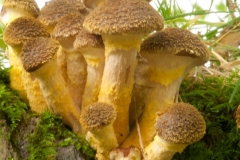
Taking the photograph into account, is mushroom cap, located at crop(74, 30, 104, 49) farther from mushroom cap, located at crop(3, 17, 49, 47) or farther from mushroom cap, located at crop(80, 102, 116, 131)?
mushroom cap, located at crop(80, 102, 116, 131)

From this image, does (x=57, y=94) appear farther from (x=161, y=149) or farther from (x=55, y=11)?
(x=161, y=149)

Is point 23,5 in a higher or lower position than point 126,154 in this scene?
higher

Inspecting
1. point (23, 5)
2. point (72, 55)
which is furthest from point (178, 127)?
point (23, 5)

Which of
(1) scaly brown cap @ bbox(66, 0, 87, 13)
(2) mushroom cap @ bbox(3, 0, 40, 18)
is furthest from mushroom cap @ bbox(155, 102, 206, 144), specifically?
(2) mushroom cap @ bbox(3, 0, 40, 18)

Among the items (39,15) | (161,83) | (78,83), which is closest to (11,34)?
(39,15)

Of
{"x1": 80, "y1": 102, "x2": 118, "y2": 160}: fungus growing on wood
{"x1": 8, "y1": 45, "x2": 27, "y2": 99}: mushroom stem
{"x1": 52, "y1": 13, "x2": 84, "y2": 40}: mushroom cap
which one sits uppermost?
{"x1": 52, "y1": 13, "x2": 84, "y2": 40}: mushroom cap

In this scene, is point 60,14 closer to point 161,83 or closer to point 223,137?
point 161,83
